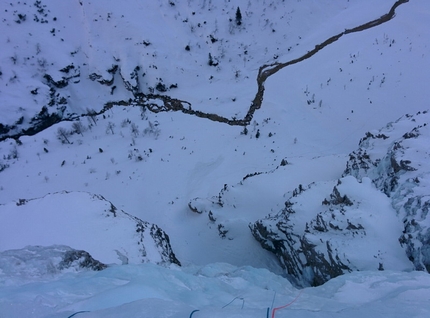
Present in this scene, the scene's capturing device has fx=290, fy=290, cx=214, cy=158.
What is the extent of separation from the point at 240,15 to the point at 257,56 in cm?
333

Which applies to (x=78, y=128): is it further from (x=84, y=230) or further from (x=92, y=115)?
(x=84, y=230)

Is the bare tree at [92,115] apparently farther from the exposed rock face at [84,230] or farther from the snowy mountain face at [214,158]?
the exposed rock face at [84,230]

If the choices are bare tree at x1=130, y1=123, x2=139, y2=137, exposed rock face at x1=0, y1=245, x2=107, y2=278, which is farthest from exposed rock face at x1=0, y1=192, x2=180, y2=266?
bare tree at x1=130, y1=123, x2=139, y2=137

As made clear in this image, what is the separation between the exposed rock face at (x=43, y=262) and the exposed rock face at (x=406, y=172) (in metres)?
5.38

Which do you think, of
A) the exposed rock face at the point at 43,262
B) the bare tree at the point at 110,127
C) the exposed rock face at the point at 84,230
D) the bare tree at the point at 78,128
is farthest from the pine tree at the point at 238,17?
the exposed rock face at the point at 43,262

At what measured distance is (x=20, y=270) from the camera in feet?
14.9

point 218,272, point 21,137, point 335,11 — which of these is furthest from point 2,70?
point 335,11

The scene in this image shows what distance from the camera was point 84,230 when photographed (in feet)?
21.9

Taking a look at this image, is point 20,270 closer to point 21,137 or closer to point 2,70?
point 21,137

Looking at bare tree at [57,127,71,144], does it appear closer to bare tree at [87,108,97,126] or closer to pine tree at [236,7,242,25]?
bare tree at [87,108,97,126]

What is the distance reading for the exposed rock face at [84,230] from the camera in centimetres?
625

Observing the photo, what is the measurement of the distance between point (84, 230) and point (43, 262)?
1.90m

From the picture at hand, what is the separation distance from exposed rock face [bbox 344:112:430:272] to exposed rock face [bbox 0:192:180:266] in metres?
4.71

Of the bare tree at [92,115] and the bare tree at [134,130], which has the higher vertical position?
the bare tree at [92,115]
